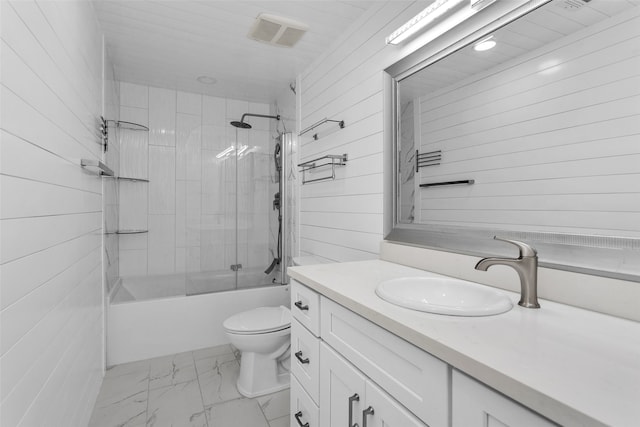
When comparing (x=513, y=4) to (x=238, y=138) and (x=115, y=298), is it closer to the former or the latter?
(x=238, y=138)

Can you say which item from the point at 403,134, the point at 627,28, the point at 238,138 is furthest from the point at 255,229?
the point at 627,28

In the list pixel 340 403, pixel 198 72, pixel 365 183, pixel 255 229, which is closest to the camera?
pixel 340 403

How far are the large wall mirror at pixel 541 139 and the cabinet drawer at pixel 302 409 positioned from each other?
846 millimetres

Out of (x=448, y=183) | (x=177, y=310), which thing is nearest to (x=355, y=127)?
(x=448, y=183)

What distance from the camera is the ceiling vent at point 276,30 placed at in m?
1.99

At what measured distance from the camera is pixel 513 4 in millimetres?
1111

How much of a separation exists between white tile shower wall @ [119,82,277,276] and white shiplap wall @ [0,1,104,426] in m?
1.39

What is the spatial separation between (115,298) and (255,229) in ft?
4.26

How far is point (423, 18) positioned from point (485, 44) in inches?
12.8

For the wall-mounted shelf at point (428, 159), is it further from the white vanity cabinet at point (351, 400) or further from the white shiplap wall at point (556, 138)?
the white vanity cabinet at point (351, 400)

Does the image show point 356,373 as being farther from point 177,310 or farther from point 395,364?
point 177,310

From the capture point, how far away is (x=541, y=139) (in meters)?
1.03

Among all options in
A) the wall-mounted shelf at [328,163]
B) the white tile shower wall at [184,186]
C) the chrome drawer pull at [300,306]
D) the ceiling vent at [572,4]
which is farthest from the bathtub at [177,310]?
the ceiling vent at [572,4]

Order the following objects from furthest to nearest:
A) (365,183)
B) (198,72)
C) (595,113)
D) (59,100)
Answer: (198,72) < (365,183) < (59,100) < (595,113)
